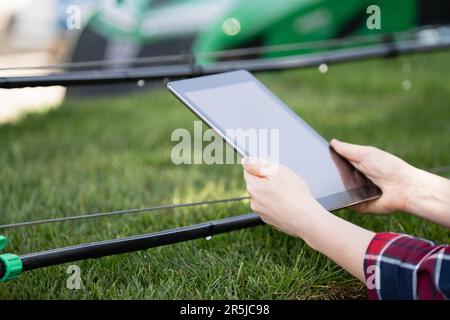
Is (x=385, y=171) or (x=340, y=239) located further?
(x=385, y=171)

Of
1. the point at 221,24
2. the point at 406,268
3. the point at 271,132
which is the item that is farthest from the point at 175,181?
the point at 221,24

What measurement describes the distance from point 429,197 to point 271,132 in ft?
1.07

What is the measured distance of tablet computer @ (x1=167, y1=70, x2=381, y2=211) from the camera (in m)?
1.27

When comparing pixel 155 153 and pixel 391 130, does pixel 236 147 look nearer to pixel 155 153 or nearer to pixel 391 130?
pixel 155 153

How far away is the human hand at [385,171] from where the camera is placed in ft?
4.38

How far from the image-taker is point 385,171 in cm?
134

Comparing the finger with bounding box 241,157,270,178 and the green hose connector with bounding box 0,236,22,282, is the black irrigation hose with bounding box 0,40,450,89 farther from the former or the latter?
→ the finger with bounding box 241,157,270,178

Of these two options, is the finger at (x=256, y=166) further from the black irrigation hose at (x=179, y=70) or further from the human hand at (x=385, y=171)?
the black irrigation hose at (x=179, y=70)

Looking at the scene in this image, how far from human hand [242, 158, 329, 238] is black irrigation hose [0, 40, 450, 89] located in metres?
0.59

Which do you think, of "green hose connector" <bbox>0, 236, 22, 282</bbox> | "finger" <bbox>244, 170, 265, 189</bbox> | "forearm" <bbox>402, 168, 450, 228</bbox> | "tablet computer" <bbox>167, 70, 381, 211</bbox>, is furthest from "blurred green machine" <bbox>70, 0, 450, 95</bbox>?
"green hose connector" <bbox>0, 236, 22, 282</bbox>

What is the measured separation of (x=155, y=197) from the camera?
6.22ft

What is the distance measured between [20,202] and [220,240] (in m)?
0.62

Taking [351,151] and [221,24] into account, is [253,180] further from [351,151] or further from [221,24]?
[221,24]

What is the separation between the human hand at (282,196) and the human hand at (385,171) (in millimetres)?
225
